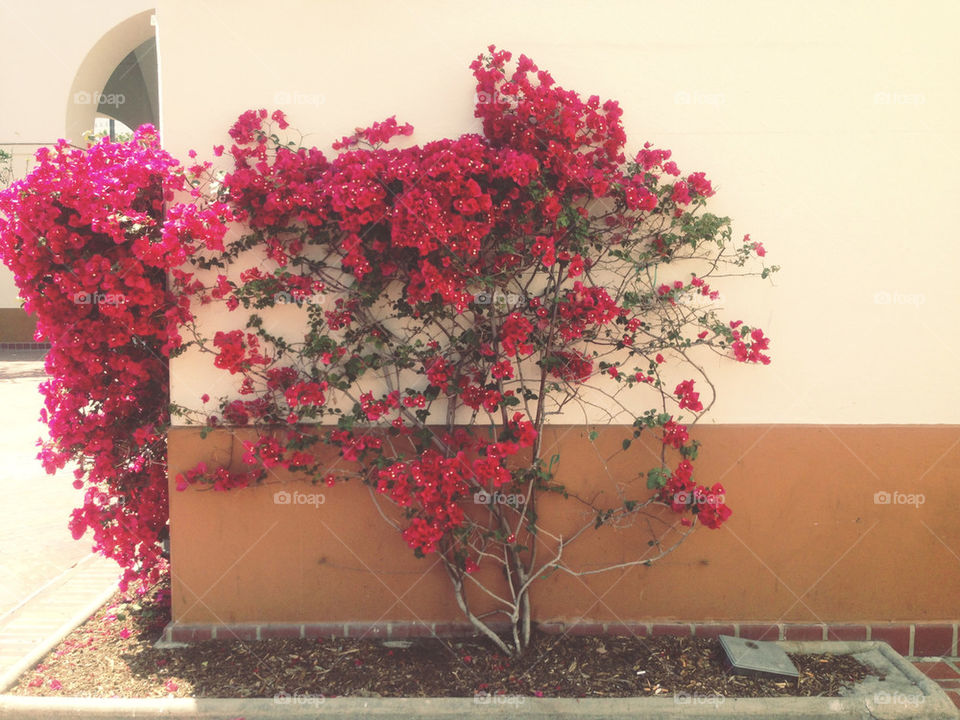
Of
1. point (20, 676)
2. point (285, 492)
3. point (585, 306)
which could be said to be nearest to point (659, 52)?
point (585, 306)

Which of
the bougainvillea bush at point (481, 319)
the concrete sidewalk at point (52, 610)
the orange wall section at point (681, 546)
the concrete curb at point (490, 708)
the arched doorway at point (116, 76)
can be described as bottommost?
the concrete curb at point (490, 708)

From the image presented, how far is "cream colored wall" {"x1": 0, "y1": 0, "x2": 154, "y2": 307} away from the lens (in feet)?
51.3

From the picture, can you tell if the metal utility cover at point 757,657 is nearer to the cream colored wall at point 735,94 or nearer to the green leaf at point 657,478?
the green leaf at point 657,478

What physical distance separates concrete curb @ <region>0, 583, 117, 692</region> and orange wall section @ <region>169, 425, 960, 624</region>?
60 cm

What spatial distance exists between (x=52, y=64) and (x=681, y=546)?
17555mm

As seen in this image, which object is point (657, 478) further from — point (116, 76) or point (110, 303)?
point (116, 76)

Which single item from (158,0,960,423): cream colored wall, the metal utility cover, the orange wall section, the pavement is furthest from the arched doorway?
the metal utility cover

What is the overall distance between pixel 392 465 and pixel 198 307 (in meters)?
1.30

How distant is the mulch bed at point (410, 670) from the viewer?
11.3ft

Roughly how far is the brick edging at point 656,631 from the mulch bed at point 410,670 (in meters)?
0.05

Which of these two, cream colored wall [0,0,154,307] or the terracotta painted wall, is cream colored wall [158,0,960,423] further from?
cream colored wall [0,0,154,307]

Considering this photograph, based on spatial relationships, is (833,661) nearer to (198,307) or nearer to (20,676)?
(198,307)

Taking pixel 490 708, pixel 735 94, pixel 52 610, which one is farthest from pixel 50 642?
pixel 735 94

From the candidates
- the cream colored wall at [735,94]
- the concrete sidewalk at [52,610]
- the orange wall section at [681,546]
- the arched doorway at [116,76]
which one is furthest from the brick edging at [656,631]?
the arched doorway at [116,76]
